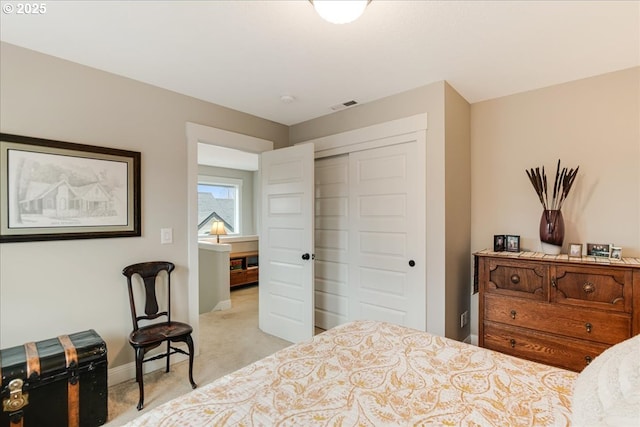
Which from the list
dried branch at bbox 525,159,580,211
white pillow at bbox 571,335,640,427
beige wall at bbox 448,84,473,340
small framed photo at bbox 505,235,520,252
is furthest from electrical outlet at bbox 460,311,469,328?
white pillow at bbox 571,335,640,427

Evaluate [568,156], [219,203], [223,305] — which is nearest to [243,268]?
[223,305]

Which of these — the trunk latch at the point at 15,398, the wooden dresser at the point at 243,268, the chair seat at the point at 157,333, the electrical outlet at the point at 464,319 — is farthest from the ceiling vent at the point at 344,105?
the wooden dresser at the point at 243,268

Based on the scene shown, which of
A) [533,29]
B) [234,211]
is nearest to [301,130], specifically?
[533,29]

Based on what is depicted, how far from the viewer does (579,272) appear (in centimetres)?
217

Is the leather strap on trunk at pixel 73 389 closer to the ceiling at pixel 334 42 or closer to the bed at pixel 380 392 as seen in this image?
the bed at pixel 380 392

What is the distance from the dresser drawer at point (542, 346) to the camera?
2137mm

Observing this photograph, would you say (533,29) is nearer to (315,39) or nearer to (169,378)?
(315,39)

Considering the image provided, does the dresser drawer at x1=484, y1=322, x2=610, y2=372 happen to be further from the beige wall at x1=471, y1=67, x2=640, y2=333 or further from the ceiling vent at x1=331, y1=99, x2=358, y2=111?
the ceiling vent at x1=331, y1=99, x2=358, y2=111

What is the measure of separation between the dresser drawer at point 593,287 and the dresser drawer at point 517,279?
8 centimetres

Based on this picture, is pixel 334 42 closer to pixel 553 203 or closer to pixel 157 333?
Answer: pixel 553 203

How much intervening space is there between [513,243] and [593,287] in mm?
653

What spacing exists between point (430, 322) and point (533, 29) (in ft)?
7.34

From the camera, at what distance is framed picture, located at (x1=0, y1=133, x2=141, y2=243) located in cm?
196

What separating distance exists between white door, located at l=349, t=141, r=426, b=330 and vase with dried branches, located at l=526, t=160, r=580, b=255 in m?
0.98
